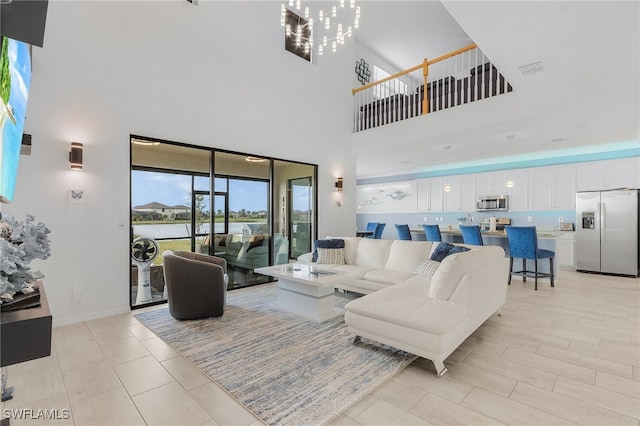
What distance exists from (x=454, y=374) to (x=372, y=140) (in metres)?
5.19

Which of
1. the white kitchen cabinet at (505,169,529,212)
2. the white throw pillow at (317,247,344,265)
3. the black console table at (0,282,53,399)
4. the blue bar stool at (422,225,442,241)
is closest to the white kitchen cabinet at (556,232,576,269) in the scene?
the white kitchen cabinet at (505,169,529,212)

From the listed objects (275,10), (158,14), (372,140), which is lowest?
(372,140)

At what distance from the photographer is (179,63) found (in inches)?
169

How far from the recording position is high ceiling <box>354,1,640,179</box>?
2.42 meters

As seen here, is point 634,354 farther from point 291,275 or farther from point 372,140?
point 372,140

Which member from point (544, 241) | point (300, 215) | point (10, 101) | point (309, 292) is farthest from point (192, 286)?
point (544, 241)

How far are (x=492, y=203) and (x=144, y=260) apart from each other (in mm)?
7884

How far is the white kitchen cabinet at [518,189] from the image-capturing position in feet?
24.3

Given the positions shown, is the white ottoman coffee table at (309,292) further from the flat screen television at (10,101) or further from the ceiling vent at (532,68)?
the ceiling vent at (532,68)

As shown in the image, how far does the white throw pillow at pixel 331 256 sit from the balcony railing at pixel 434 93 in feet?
10.4

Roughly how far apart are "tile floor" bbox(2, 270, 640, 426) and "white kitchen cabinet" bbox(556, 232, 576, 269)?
3839 mm

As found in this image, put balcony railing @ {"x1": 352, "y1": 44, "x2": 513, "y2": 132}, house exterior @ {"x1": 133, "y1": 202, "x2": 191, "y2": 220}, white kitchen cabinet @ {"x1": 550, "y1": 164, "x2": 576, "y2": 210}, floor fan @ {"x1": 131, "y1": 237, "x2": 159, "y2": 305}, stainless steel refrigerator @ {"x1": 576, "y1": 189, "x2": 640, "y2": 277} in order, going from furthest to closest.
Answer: white kitchen cabinet @ {"x1": 550, "y1": 164, "x2": 576, "y2": 210} → stainless steel refrigerator @ {"x1": 576, "y1": 189, "x2": 640, "y2": 277} → balcony railing @ {"x1": 352, "y1": 44, "x2": 513, "y2": 132} → house exterior @ {"x1": 133, "y1": 202, "x2": 191, "y2": 220} → floor fan @ {"x1": 131, "y1": 237, "x2": 159, "y2": 305}

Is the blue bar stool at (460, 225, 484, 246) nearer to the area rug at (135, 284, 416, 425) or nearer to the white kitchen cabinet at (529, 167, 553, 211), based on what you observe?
the white kitchen cabinet at (529, 167, 553, 211)

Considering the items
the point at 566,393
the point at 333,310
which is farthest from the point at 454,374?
the point at 333,310
